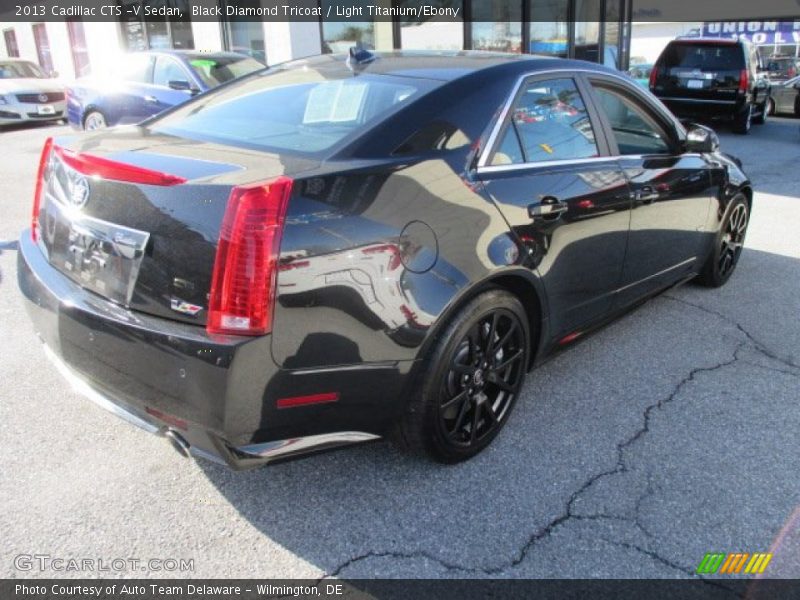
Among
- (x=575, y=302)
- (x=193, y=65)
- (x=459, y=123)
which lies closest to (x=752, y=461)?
(x=575, y=302)

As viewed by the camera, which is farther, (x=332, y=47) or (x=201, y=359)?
(x=332, y=47)

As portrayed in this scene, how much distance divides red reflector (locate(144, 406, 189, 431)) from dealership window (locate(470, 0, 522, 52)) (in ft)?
47.2

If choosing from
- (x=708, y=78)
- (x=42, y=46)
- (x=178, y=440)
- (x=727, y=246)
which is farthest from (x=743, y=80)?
(x=42, y=46)

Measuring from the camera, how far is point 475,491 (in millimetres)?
2623

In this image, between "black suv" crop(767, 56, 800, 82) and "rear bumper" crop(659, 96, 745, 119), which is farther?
"black suv" crop(767, 56, 800, 82)

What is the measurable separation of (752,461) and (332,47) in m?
12.5

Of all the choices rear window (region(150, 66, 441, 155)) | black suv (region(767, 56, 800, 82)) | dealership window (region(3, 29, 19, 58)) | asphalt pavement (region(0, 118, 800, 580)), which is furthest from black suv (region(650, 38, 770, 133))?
dealership window (region(3, 29, 19, 58))

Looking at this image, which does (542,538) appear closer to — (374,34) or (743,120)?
(743,120)

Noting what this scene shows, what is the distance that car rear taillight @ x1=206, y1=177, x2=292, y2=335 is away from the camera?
1.99m

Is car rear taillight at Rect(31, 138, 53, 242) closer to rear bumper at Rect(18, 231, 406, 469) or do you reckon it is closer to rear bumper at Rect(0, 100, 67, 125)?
rear bumper at Rect(18, 231, 406, 469)

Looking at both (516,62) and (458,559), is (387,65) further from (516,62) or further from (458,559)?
(458,559)

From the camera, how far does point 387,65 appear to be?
3162 mm
